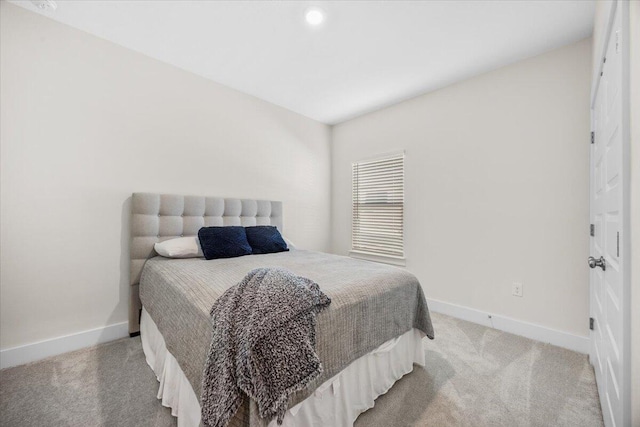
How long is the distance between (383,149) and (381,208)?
2.62 feet

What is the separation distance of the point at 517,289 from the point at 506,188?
954 millimetres

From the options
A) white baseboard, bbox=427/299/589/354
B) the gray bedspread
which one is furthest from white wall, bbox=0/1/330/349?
white baseboard, bbox=427/299/589/354

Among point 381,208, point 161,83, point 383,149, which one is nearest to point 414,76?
point 383,149

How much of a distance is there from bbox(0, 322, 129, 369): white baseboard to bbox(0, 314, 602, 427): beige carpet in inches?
2.9

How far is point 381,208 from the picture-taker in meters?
3.56

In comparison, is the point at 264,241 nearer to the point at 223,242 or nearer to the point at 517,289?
the point at 223,242

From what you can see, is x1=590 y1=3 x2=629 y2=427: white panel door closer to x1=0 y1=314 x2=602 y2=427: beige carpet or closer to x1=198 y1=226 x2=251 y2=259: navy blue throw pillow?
x1=0 y1=314 x2=602 y2=427: beige carpet

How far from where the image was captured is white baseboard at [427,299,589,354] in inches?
83.7

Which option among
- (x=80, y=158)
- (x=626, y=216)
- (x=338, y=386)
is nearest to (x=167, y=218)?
(x=80, y=158)

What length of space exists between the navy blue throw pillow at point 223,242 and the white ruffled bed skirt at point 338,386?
2.40 ft

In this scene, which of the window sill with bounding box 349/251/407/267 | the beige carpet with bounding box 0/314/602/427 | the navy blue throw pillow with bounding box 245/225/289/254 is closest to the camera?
the beige carpet with bounding box 0/314/602/427

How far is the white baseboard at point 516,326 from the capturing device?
2127 millimetres

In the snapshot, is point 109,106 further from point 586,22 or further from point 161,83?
point 586,22

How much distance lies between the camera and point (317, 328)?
1.19 meters
